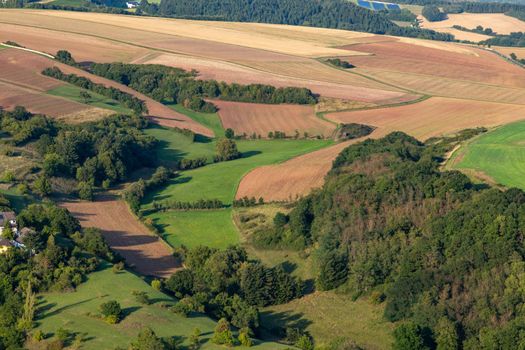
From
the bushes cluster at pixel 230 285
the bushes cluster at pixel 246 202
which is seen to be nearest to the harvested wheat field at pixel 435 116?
the bushes cluster at pixel 246 202

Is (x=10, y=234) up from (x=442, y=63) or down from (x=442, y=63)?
down

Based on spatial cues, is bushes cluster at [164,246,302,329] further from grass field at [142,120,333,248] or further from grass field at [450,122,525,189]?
grass field at [450,122,525,189]

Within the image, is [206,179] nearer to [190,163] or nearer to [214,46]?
[190,163]

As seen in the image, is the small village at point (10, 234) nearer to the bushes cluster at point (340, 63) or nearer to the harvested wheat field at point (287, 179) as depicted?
the harvested wheat field at point (287, 179)

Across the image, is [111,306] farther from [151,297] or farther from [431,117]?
[431,117]

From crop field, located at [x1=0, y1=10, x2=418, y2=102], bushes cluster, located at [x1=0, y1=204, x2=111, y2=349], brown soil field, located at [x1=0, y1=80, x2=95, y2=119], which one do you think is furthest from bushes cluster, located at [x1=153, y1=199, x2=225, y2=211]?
crop field, located at [x1=0, y1=10, x2=418, y2=102]

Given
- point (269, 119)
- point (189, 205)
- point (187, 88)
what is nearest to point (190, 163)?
point (189, 205)
